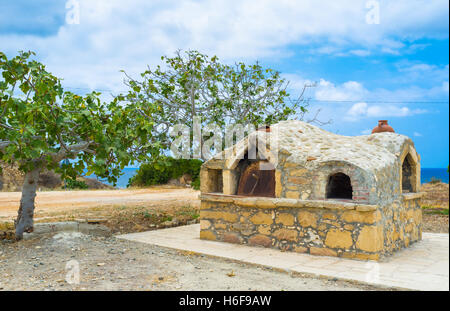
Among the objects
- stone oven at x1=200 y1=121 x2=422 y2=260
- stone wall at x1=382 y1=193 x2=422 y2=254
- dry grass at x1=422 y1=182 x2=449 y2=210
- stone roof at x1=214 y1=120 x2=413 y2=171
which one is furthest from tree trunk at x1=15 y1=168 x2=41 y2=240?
dry grass at x1=422 y1=182 x2=449 y2=210

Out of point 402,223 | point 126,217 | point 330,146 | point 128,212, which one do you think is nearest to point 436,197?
point 402,223

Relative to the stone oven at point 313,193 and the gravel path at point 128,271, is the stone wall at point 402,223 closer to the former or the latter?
Answer: the stone oven at point 313,193

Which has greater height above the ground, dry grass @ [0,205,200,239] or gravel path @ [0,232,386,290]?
dry grass @ [0,205,200,239]

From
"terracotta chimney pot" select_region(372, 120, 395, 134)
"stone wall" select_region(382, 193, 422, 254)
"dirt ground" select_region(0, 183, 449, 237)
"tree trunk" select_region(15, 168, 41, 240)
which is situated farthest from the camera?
"dirt ground" select_region(0, 183, 449, 237)

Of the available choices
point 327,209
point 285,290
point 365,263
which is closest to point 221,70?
point 327,209

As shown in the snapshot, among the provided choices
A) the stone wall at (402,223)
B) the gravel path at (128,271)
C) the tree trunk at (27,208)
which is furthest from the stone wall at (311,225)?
the tree trunk at (27,208)

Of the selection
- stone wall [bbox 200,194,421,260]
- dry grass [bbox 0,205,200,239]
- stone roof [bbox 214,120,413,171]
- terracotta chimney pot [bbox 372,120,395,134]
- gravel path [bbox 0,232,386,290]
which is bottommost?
gravel path [bbox 0,232,386,290]

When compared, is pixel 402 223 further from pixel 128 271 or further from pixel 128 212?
pixel 128 212

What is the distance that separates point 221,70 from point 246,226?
6507 millimetres

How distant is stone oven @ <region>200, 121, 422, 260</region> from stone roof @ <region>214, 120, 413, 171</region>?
18 millimetres

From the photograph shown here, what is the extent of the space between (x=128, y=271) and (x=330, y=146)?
4.45 metres

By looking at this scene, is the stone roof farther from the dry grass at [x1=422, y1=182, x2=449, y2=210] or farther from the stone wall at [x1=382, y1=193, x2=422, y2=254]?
the dry grass at [x1=422, y1=182, x2=449, y2=210]

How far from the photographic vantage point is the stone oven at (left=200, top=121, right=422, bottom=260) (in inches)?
266
